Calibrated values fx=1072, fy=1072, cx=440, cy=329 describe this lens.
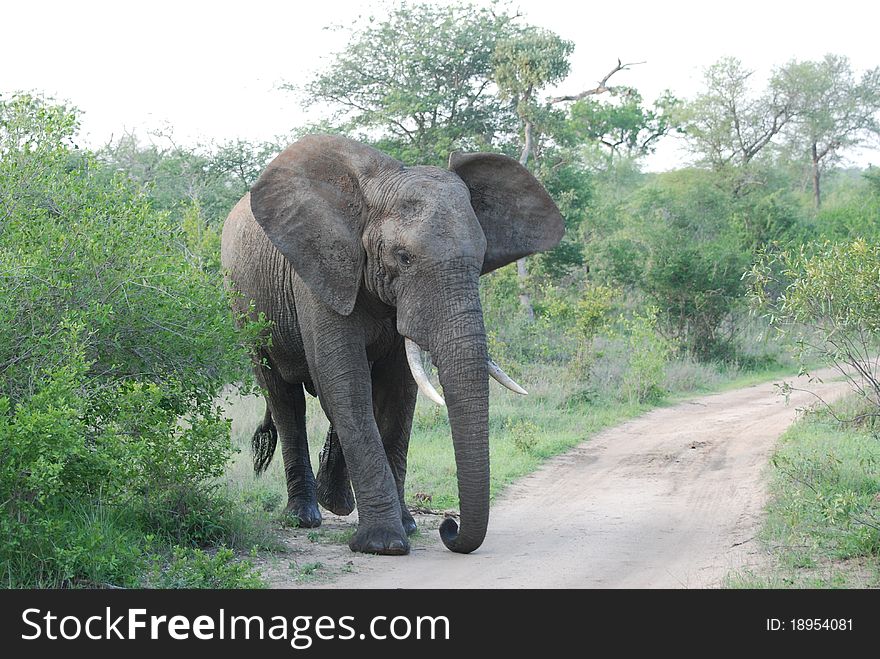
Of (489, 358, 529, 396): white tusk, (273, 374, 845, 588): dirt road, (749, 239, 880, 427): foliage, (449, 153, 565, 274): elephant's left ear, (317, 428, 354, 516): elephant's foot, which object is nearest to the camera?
(273, 374, 845, 588): dirt road

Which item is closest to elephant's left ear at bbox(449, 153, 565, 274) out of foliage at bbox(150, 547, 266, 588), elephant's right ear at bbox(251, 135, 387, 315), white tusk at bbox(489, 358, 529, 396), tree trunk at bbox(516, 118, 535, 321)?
elephant's right ear at bbox(251, 135, 387, 315)

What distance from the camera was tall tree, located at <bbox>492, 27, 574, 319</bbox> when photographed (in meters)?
20.3

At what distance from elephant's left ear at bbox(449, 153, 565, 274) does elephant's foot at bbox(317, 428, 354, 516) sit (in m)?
1.90

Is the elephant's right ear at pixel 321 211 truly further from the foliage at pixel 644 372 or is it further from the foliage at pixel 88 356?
the foliage at pixel 644 372

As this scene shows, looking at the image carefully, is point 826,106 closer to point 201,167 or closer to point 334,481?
point 201,167

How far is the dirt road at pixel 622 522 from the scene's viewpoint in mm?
5711

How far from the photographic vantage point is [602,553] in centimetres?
636

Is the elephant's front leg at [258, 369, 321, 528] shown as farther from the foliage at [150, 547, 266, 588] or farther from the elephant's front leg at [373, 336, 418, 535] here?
the foliage at [150, 547, 266, 588]

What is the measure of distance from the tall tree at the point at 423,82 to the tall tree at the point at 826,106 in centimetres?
2088

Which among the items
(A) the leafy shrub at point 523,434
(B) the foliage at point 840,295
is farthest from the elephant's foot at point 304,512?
(B) the foliage at point 840,295
